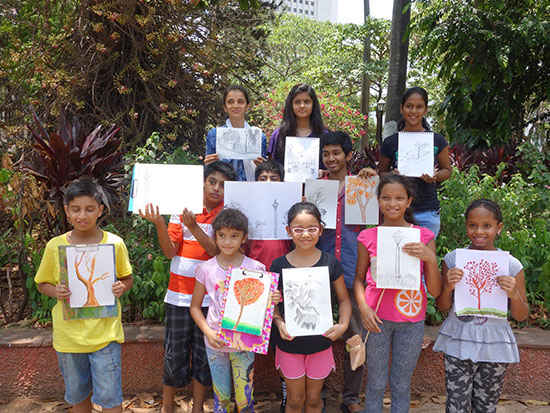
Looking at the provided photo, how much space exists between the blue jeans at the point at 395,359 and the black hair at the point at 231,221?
38.3 inches

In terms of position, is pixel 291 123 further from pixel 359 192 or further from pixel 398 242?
pixel 398 242

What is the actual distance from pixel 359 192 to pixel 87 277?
1.71 m

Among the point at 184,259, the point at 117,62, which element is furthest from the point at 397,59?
the point at 184,259

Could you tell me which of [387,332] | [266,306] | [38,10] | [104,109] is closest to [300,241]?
[266,306]

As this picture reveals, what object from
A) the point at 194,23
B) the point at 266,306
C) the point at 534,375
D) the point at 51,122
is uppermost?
the point at 194,23

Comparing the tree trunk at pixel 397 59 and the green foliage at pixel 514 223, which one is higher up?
the tree trunk at pixel 397 59

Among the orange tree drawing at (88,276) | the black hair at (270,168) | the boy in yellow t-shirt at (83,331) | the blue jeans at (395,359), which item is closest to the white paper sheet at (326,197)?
the black hair at (270,168)

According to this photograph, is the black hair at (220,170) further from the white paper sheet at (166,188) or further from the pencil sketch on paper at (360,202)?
the pencil sketch on paper at (360,202)

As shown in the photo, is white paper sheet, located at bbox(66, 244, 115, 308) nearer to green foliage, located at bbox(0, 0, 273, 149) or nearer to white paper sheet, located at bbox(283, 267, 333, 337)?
white paper sheet, located at bbox(283, 267, 333, 337)

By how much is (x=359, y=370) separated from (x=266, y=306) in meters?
1.02

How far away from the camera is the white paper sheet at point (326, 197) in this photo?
8.63ft

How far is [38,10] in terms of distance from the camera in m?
5.45

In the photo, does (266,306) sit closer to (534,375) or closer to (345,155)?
(345,155)

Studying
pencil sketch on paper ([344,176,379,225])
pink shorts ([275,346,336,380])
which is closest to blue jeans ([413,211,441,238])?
pencil sketch on paper ([344,176,379,225])
